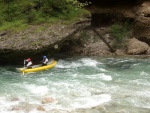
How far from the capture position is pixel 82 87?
1764 cm

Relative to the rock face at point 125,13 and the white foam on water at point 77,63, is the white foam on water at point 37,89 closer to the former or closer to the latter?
the white foam on water at point 77,63

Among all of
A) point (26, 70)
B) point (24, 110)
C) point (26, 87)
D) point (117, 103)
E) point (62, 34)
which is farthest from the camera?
point (62, 34)

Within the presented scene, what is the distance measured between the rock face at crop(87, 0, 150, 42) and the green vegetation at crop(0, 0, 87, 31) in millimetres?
5242

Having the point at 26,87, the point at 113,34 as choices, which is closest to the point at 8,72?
the point at 26,87

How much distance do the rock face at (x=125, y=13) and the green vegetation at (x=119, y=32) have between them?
0.68m

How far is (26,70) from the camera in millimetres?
20625

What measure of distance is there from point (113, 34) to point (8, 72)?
10.4 meters

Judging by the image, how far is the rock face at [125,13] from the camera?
26.1 meters

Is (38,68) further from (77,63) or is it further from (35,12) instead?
(35,12)

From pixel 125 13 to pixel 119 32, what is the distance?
2.27 m

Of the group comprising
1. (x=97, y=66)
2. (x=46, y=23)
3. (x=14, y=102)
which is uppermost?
(x=46, y=23)

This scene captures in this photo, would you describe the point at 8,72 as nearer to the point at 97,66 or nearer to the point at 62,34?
the point at 62,34

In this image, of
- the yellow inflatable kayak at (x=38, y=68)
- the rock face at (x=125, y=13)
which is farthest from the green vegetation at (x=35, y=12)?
the rock face at (x=125, y=13)

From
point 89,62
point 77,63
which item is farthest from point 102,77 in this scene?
point 77,63
